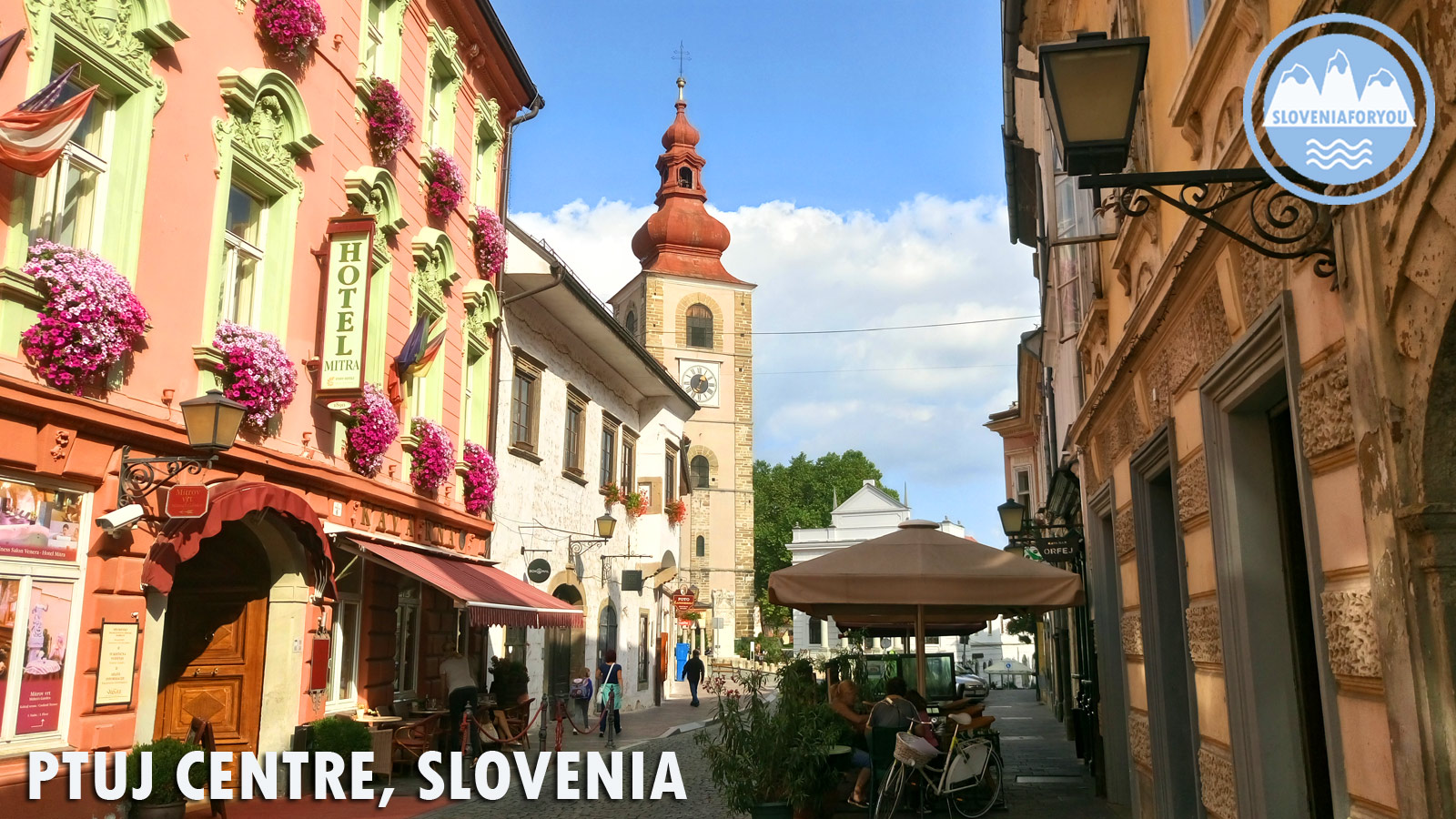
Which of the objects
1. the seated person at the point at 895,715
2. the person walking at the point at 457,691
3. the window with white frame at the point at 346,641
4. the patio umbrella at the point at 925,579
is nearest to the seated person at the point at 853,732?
the seated person at the point at 895,715

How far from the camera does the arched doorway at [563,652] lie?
2088 centimetres

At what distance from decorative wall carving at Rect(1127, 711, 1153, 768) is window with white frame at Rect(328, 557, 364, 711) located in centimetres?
766

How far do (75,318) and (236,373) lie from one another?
2.17 metres

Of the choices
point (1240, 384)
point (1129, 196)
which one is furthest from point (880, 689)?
point (1240, 384)

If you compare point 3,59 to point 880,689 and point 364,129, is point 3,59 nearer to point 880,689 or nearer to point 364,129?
point 364,129

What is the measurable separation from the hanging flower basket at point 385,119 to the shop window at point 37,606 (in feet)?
20.5

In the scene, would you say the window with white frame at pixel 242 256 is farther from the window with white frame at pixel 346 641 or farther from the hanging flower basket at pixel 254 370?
the window with white frame at pixel 346 641

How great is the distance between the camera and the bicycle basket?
8.94 m

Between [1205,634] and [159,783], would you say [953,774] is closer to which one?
[1205,634]

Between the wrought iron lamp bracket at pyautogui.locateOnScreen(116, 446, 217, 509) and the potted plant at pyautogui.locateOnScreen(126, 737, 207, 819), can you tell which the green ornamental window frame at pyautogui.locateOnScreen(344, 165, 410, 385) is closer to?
the wrought iron lamp bracket at pyautogui.locateOnScreen(116, 446, 217, 509)

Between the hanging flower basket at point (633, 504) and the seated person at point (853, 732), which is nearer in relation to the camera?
the seated person at point (853, 732)

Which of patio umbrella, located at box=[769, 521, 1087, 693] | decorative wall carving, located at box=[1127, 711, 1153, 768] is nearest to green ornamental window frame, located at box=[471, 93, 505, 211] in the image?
patio umbrella, located at box=[769, 521, 1087, 693]

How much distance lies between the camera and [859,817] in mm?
9484

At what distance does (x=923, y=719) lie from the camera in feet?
33.0
